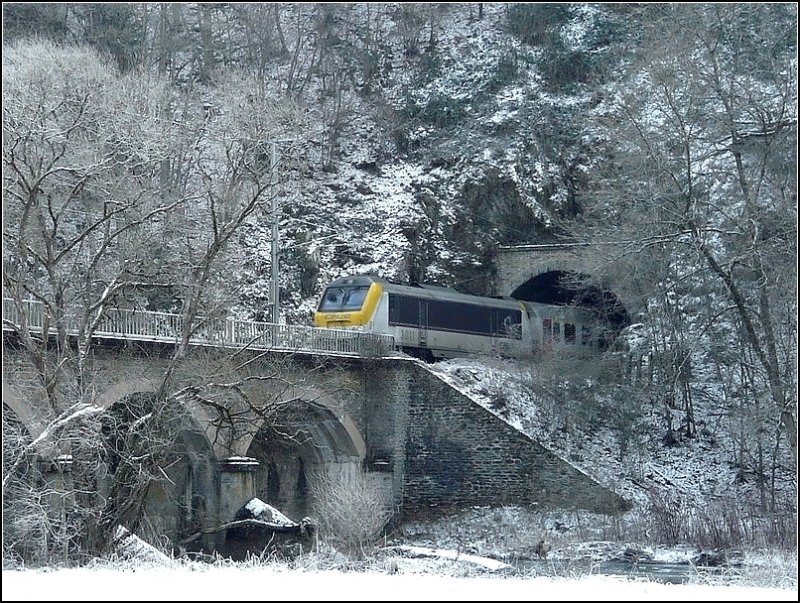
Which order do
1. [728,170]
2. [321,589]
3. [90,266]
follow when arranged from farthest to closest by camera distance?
[728,170], [90,266], [321,589]

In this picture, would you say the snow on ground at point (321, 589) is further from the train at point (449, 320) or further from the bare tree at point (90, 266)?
the train at point (449, 320)

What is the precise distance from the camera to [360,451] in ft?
94.2

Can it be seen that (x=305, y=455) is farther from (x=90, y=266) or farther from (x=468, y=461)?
(x=90, y=266)

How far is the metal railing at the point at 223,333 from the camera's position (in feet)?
61.9

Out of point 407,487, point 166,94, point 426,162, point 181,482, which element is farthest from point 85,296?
point 426,162

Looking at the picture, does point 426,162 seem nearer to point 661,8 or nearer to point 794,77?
point 661,8

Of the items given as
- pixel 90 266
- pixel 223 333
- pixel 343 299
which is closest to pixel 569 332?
pixel 343 299

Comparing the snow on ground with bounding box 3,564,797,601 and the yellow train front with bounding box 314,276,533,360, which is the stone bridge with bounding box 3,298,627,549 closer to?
the yellow train front with bounding box 314,276,533,360

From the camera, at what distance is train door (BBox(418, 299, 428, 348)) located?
3144 centimetres

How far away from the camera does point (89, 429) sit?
1505 centimetres

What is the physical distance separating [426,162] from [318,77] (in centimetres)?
806

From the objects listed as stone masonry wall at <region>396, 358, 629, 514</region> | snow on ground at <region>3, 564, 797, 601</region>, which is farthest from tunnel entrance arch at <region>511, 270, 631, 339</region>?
snow on ground at <region>3, 564, 797, 601</region>

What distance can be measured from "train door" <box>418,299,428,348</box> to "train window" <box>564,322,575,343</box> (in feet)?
12.6

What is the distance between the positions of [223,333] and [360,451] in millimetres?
6580
